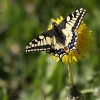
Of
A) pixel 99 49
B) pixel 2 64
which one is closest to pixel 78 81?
pixel 99 49

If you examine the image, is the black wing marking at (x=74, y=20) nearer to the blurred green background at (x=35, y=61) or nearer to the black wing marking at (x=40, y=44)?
A: the black wing marking at (x=40, y=44)

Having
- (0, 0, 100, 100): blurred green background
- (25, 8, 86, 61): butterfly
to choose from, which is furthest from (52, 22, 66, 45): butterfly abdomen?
(0, 0, 100, 100): blurred green background

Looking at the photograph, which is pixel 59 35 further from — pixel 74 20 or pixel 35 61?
pixel 35 61

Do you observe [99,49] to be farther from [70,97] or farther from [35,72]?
[70,97]

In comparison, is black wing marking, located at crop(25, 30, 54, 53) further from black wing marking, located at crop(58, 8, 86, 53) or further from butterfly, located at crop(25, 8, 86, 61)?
black wing marking, located at crop(58, 8, 86, 53)

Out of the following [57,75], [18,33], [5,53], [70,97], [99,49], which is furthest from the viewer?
[18,33]

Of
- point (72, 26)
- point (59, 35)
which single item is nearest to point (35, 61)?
point (59, 35)

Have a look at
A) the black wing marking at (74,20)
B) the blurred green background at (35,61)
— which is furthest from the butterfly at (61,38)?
the blurred green background at (35,61)
